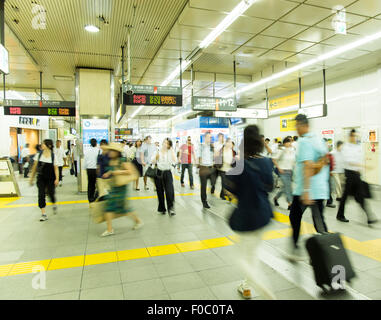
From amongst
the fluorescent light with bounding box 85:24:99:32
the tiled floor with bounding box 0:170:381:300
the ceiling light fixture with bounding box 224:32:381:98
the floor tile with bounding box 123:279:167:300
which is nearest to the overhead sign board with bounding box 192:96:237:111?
the ceiling light fixture with bounding box 224:32:381:98

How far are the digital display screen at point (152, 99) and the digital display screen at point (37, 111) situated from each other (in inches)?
134

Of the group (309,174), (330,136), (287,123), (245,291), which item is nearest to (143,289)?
(245,291)

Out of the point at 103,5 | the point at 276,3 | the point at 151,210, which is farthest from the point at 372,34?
the point at 151,210

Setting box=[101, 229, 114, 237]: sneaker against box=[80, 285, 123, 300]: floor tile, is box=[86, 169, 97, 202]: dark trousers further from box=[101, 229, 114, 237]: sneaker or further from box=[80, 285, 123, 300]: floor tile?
box=[80, 285, 123, 300]: floor tile

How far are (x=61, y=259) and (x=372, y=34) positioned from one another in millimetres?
7532

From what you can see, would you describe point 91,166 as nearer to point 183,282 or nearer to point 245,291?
point 183,282

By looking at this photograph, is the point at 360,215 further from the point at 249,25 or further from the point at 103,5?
the point at 103,5

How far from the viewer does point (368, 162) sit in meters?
8.95

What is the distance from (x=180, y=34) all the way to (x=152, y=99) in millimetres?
1741

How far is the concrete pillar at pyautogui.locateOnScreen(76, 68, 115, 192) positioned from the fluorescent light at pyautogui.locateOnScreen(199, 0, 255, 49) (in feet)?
11.5

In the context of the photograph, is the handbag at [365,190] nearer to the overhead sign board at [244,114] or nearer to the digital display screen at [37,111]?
the overhead sign board at [244,114]

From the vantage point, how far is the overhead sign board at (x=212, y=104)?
25.7ft

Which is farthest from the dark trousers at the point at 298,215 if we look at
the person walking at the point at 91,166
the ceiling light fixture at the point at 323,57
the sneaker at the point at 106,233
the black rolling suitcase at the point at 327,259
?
the ceiling light fixture at the point at 323,57

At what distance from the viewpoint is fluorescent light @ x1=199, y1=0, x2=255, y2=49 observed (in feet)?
14.9
